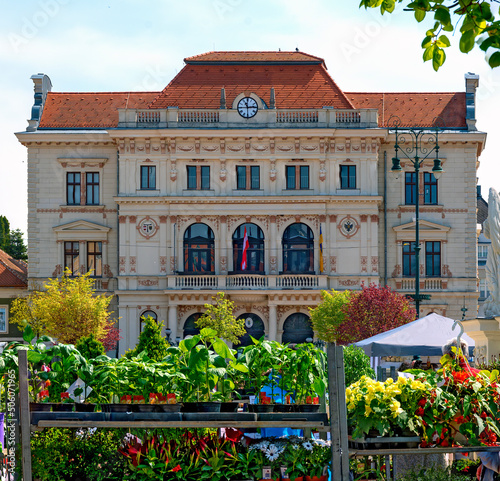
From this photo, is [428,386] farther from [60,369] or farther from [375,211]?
[375,211]

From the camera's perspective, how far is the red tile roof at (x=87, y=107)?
54.9 m

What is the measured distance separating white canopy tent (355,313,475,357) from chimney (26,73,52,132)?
35339 millimetres

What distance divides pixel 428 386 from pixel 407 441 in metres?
0.58

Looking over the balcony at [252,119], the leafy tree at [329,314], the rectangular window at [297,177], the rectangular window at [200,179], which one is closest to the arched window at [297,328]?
the leafy tree at [329,314]

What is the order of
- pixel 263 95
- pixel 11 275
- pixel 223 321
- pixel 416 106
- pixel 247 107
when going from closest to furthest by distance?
pixel 223 321 < pixel 247 107 < pixel 263 95 < pixel 11 275 < pixel 416 106

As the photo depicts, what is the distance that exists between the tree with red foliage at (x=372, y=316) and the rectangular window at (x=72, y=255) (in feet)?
56.5

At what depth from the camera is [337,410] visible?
930 cm

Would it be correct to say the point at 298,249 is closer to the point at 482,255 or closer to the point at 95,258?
the point at 95,258

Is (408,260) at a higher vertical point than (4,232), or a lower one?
lower

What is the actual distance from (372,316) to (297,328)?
36.8 feet

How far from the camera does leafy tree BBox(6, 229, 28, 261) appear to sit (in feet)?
269

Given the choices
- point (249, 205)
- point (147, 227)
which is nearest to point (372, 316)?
point (249, 205)

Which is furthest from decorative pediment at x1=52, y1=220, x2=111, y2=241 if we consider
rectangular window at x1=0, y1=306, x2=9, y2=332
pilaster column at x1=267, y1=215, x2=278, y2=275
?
pilaster column at x1=267, y1=215, x2=278, y2=275

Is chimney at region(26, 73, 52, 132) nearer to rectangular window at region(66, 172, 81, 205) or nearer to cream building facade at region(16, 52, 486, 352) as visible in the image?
cream building facade at region(16, 52, 486, 352)
